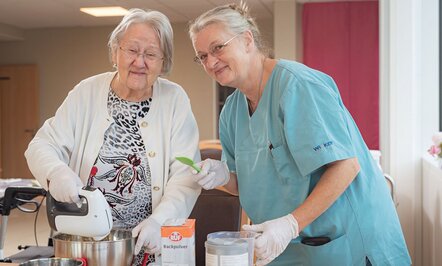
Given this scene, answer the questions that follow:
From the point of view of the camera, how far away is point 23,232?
5449 mm

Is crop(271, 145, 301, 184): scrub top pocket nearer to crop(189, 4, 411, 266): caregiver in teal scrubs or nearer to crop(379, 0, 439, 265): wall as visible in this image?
crop(189, 4, 411, 266): caregiver in teal scrubs

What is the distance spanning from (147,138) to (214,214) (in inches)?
20.2

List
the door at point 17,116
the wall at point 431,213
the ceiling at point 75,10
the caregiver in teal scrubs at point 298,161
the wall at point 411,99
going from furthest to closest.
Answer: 1. the door at point 17,116
2. the ceiling at point 75,10
3. the wall at point 411,99
4. the wall at point 431,213
5. the caregiver in teal scrubs at point 298,161

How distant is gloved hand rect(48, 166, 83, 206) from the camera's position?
1.25m

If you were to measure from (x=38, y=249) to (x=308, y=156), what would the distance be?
1.40 meters

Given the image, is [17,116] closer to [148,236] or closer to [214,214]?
[214,214]

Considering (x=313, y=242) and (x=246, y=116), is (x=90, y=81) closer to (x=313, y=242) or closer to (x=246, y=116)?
(x=246, y=116)

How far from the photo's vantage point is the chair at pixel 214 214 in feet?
6.27

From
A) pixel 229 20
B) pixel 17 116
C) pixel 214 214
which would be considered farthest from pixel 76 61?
pixel 229 20

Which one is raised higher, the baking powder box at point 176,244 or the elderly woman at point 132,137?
the elderly woman at point 132,137

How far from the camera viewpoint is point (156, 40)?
153 centimetres

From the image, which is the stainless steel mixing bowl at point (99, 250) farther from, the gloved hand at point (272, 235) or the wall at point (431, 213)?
the wall at point (431, 213)

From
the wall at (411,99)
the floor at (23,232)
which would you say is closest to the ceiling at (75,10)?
the floor at (23,232)

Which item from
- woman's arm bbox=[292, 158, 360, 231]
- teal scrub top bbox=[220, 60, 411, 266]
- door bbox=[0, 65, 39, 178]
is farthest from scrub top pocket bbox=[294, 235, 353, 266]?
door bbox=[0, 65, 39, 178]
